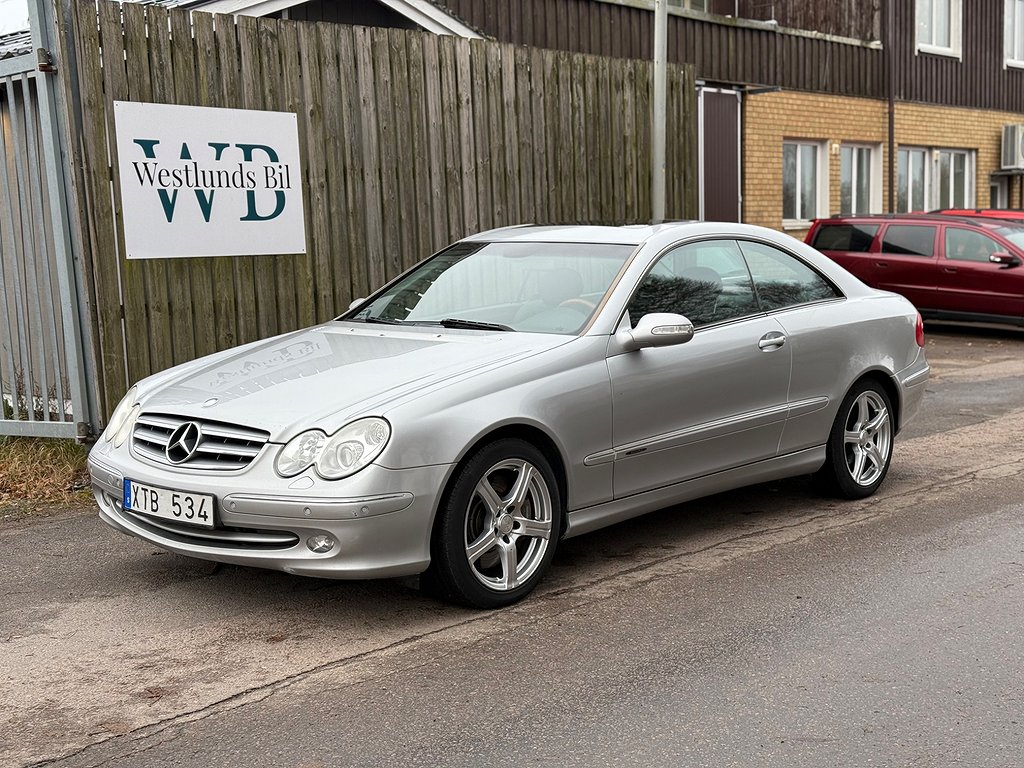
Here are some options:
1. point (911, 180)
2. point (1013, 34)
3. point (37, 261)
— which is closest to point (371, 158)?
point (37, 261)

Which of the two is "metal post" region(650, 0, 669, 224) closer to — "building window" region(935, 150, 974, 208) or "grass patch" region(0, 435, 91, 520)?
"grass patch" region(0, 435, 91, 520)

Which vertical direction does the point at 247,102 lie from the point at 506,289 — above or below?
above

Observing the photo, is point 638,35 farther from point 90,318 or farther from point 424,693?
point 424,693

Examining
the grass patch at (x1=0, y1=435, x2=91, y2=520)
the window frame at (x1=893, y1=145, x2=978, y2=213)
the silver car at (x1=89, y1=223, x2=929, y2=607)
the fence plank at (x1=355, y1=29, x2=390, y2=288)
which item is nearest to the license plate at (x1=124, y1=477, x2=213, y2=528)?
the silver car at (x1=89, y1=223, x2=929, y2=607)

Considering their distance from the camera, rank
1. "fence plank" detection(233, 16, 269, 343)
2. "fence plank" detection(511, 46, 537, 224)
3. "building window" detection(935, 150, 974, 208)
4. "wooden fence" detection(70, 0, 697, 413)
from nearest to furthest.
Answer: "wooden fence" detection(70, 0, 697, 413) < "fence plank" detection(233, 16, 269, 343) < "fence plank" detection(511, 46, 537, 224) < "building window" detection(935, 150, 974, 208)

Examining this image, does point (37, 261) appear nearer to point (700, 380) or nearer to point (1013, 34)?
point (700, 380)

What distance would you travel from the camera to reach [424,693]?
13.2ft

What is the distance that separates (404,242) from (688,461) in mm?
4289

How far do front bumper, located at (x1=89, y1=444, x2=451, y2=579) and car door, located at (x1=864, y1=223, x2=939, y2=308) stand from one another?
12670 mm

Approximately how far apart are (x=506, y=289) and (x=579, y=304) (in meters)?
0.45

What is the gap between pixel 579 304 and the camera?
5539mm

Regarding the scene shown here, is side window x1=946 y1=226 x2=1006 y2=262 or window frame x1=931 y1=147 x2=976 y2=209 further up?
window frame x1=931 y1=147 x2=976 y2=209

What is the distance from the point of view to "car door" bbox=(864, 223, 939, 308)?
51.9 ft

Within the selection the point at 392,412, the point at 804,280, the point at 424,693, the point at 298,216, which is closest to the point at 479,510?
the point at 392,412
